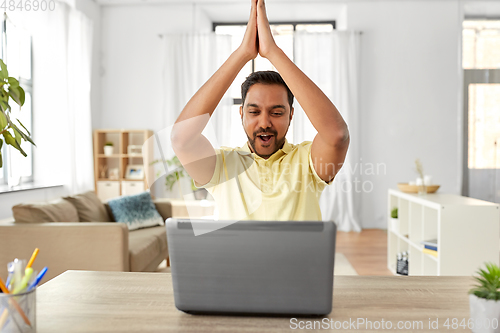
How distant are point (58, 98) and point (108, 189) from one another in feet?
4.66

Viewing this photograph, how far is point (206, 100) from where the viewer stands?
933mm

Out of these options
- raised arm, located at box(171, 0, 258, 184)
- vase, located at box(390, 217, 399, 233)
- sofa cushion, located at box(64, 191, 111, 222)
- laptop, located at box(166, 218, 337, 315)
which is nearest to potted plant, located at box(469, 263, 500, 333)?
laptop, located at box(166, 218, 337, 315)

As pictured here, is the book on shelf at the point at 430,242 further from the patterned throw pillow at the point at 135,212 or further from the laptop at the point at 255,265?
the laptop at the point at 255,265

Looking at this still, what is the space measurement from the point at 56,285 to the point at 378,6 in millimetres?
5599

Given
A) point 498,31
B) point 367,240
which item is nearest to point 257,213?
point 367,240

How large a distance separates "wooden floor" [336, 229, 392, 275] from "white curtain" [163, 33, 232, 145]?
2863 millimetres

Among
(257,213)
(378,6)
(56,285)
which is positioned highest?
(378,6)

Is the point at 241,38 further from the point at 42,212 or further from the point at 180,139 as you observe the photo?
the point at 180,139

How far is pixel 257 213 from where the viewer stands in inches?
45.8

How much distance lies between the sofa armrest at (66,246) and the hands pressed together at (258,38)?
1.74 m

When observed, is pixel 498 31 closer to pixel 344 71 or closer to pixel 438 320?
pixel 344 71

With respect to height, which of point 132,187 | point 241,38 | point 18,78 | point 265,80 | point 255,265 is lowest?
point 132,187

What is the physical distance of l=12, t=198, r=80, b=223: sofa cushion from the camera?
8.09 ft

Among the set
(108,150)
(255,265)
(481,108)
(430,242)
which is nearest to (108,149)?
(108,150)
